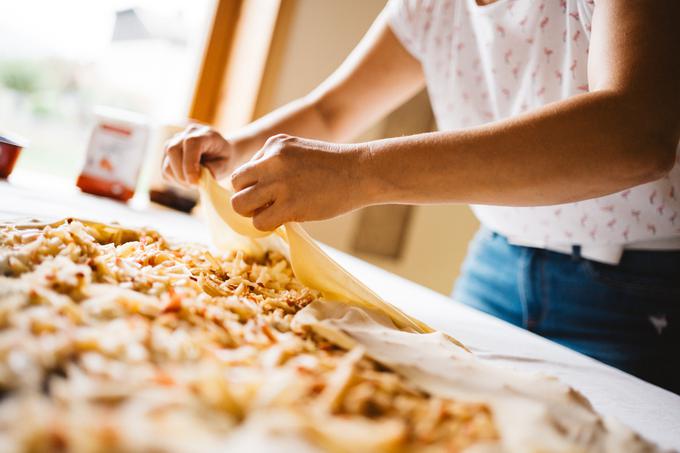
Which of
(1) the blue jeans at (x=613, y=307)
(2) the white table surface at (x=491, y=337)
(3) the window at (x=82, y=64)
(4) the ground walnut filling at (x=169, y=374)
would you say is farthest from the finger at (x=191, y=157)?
(3) the window at (x=82, y=64)

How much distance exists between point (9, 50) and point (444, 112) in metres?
1.69

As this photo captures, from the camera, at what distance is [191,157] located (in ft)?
3.25

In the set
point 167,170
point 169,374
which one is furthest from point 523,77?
point 169,374

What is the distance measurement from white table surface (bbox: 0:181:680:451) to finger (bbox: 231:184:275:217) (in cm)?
34

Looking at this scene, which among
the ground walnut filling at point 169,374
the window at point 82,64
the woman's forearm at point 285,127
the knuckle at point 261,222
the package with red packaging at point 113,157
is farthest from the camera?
the window at point 82,64

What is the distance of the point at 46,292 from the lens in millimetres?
498

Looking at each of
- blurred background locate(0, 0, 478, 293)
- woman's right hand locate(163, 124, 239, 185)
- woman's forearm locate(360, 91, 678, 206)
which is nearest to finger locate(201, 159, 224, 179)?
woman's right hand locate(163, 124, 239, 185)

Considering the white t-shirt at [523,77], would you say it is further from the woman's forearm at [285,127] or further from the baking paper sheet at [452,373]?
the baking paper sheet at [452,373]

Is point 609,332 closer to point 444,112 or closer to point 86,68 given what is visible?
point 444,112

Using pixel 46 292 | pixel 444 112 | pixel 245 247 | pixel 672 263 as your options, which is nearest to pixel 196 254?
pixel 245 247

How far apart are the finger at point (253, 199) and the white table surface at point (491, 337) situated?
1.13 feet

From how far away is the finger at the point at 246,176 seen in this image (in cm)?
72

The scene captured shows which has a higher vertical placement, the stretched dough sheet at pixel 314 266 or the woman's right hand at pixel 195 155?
the woman's right hand at pixel 195 155

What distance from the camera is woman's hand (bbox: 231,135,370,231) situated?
0.69 meters
